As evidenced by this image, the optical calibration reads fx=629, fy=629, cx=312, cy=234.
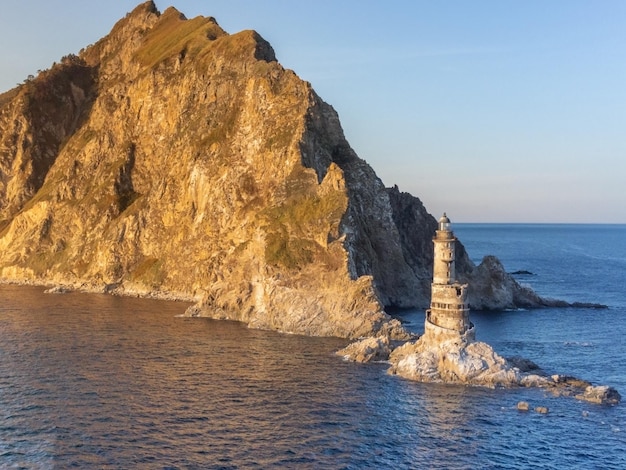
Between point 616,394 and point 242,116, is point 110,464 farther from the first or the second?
point 242,116

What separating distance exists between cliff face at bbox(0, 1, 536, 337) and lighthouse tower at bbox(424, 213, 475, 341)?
15.0 meters

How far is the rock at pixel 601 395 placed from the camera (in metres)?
60.3

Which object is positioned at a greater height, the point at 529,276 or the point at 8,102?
the point at 8,102

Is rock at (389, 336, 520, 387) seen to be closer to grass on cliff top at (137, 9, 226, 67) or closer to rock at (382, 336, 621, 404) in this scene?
rock at (382, 336, 621, 404)

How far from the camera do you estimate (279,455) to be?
156 feet

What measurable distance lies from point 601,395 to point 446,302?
741 inches

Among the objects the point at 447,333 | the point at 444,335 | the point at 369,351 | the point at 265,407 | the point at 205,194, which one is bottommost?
the point at 265,407

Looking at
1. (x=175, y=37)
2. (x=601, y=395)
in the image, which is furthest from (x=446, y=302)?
(x=175, y=37)

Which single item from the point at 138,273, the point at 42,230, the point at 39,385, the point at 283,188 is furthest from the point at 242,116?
the point at 39,385

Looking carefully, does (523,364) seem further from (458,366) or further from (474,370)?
(458,366)

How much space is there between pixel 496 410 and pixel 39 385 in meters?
44.8

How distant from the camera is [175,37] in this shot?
171 metres

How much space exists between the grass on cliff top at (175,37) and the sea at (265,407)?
8911cm

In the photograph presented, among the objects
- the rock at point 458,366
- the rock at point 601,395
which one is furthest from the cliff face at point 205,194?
the rock at point 601,395
